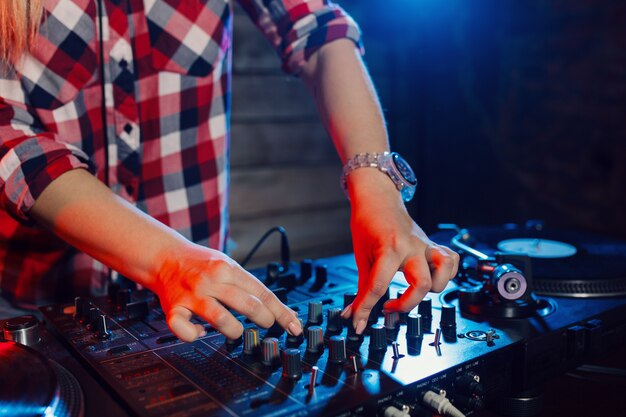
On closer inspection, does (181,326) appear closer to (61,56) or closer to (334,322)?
(334,322)

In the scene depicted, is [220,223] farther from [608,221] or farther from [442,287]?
[608,221]

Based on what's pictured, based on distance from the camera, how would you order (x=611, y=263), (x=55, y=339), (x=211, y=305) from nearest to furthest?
(x=211, y=305) < (x=55, y=339) < (x=611, y=263)

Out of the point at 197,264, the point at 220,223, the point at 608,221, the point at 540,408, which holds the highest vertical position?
the point at 197,264

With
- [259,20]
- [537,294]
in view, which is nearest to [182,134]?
[259,20]

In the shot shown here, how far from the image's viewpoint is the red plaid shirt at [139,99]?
3.27 ft

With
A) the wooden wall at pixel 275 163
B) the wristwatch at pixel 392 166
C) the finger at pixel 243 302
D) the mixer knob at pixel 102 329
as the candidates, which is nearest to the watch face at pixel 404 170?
the wristwatch at pixel 392 166

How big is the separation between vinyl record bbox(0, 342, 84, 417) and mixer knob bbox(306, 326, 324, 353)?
0.81ft

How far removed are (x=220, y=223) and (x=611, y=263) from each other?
0.77 meters

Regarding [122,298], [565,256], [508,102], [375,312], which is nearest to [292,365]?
[375,312]

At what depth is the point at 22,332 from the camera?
761 mm

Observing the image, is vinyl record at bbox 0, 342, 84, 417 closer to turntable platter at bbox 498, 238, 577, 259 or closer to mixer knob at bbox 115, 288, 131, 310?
mixer knob at bbox 115, 288, 131, 310

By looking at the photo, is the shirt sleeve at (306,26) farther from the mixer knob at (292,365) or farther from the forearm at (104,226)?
the mixer knob at (292,365)

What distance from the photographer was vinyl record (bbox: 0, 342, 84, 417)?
527 millimetres

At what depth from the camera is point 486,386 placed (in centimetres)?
72
